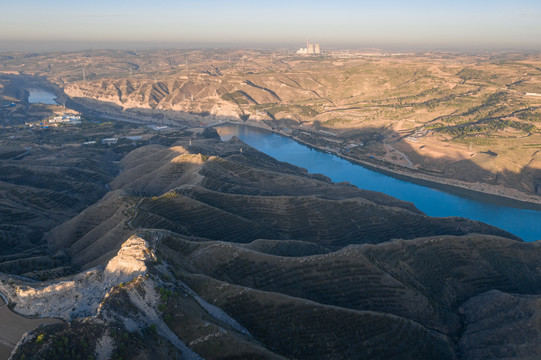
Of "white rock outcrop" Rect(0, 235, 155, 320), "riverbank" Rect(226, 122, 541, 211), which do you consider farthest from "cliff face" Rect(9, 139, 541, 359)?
"riverbank" Rect(226, 122, 541, 211)

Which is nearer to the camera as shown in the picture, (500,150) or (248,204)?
(248,204)

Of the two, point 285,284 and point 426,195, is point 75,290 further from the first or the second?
point 426,195

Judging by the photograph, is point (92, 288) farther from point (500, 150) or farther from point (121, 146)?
point (500, 150)

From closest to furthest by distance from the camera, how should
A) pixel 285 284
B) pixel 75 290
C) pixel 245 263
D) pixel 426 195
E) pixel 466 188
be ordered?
pixel 75 290 → pixel 285 284 → pixel 245 263 → pixel 426 195 → pixel 466 188

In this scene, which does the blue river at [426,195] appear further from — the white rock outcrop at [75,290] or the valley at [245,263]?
the white rock outcrop at [75,290]

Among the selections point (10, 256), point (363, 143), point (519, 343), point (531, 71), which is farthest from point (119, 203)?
point (531, 71)

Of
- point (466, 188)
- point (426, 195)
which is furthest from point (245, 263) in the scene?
point (466, 188)

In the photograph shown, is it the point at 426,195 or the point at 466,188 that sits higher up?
the point at 466,188

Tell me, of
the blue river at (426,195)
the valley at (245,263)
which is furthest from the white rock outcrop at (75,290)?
the blue river at (426,195)

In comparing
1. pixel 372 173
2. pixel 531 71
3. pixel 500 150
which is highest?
pixel 531 71
